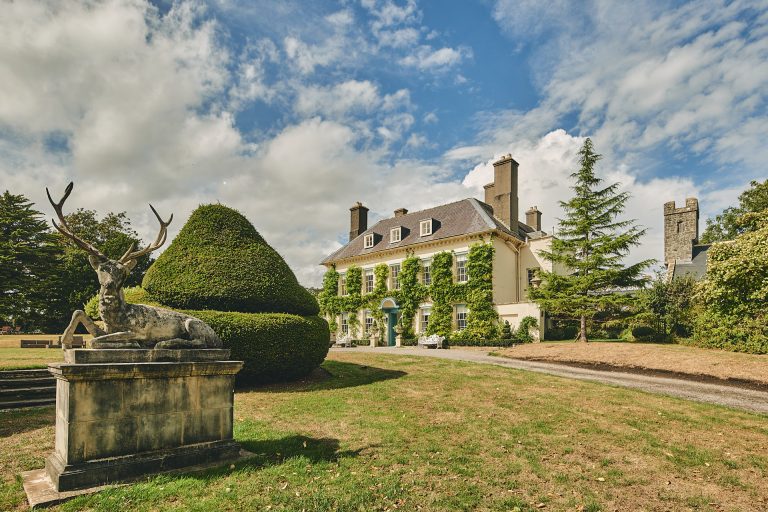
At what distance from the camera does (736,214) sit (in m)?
39.6

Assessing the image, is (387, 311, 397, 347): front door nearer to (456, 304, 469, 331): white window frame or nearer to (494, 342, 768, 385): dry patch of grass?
(456, 304, 469, 331): white window frame

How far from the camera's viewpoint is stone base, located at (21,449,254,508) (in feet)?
14.2

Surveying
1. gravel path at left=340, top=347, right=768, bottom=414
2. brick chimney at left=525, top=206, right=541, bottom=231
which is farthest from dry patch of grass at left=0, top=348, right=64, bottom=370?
brick chimney at left=525, top=206, right=541, bottom=231

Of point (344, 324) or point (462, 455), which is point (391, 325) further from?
point (462, 455)

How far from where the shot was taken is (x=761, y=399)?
10461mm

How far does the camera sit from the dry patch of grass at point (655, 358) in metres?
13.0

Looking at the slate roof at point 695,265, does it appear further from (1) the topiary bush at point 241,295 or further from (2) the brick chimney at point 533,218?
(1) the topiary bush at point 241,295

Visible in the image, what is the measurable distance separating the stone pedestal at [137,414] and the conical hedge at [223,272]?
6.08 meters

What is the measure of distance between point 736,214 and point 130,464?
51.5 metres

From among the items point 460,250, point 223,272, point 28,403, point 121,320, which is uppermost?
point 460,250

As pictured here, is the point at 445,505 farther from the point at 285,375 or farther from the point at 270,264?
the point at 270,264

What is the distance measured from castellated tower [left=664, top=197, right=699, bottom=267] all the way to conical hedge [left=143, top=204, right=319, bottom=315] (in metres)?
40.0

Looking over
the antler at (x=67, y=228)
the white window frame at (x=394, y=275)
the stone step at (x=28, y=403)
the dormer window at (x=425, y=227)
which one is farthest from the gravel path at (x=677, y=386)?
the white window frame at (x=394, y=275)

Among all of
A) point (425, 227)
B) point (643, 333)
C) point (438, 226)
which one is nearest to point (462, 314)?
point (438, 226)
